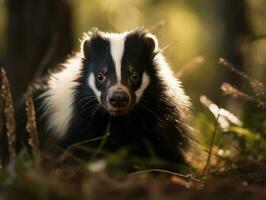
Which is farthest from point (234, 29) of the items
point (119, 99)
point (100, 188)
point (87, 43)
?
point (100, 188)

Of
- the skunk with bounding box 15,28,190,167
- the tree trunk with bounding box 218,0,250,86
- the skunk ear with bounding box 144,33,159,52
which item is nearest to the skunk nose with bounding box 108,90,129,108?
the skunk with bounding box 15,28,190,167

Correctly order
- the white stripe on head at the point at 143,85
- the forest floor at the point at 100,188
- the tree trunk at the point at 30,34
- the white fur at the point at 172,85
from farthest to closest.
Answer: the tree trunk at the point at 30,34 < the white fur at the point at 172,85 < the white stripe on head at the point at 143,85 < the forest floor at the point at 100,188

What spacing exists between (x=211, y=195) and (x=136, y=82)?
3.30m

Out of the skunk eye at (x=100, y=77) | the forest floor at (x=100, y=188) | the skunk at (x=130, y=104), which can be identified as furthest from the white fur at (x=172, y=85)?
the forest floor at (x=100, y=188)

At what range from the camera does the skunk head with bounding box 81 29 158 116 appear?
7.17 meters

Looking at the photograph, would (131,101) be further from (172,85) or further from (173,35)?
(173,35)

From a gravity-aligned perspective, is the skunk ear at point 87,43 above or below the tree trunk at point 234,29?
below

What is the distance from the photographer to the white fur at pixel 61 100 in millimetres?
7879

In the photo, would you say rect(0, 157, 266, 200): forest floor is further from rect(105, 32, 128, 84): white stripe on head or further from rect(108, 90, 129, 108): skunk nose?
rect(105, 32, 128, 84): white stripe on head

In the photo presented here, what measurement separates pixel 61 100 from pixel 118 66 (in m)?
0.89

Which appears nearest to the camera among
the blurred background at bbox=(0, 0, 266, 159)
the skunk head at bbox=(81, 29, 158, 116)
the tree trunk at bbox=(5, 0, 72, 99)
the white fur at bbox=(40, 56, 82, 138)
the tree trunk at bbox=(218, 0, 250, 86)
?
the skunk head at bbox=(81, 29, 158, 116)

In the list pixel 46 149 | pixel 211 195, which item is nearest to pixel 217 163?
pixel 46 149

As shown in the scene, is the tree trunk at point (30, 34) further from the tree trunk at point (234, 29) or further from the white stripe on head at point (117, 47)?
the tree trunk at point (234, 29)

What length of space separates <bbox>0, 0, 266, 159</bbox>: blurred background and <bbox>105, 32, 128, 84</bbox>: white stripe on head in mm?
505
